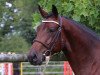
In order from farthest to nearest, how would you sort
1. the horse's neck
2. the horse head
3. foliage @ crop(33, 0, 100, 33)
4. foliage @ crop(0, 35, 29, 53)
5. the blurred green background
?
foliage @ crop(0, 35, 29, 53) → the blurred green background → foliage @ crop(33, 0, 100, 33) → the horse's neck → the horse head

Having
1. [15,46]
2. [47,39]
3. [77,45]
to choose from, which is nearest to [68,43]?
[77,45]

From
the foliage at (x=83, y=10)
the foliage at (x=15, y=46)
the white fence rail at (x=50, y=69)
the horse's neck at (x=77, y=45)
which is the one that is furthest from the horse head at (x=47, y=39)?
the foliage at (x=15, y=46)

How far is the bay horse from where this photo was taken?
500 cm

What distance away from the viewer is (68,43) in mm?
5152

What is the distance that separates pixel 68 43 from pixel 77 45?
0.40 feet

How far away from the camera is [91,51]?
5109 millimetres

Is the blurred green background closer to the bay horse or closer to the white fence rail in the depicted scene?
the bay horse

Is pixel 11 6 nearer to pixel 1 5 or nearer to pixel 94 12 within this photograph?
pixel 1 5

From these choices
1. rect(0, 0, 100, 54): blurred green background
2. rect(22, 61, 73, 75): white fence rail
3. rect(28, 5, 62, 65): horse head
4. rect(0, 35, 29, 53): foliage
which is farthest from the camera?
rect(0, 35, 29, 53): foliage

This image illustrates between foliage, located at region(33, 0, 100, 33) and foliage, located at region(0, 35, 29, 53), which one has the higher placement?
foliage, located at region(33, 0, 100, 33)

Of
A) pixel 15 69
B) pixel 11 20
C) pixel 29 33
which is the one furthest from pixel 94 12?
pixel 11 20

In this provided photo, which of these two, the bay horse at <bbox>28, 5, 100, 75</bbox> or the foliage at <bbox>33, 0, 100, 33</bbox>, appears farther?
Answer: the foliage at <bbox>33, 0, 100, 33</bbox>

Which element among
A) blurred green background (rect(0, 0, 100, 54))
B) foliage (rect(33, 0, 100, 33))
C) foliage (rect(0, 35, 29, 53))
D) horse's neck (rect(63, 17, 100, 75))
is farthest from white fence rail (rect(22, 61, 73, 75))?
foliage (rect(0, 35, 29, 53))

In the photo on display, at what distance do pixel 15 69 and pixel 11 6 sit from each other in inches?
1390
